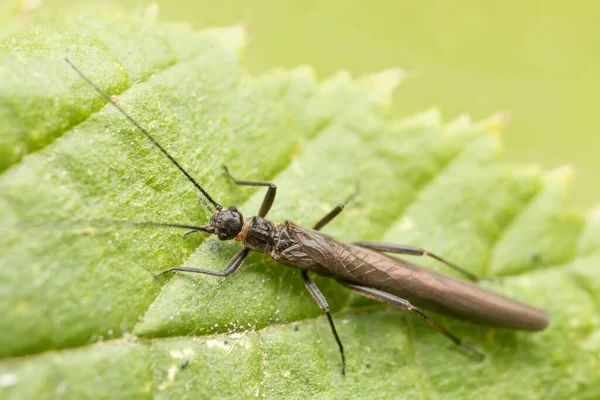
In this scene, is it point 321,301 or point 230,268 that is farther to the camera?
point 321,301

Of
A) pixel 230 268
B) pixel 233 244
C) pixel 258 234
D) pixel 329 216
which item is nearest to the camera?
pixel 230 268

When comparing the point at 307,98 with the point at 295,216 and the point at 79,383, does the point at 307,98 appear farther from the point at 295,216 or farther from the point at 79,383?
the point at 79,383

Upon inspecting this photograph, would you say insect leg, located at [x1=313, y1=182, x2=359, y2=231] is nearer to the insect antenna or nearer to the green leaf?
the green leaf

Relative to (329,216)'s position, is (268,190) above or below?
below

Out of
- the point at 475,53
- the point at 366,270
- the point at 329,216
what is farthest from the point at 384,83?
the point at 475,53

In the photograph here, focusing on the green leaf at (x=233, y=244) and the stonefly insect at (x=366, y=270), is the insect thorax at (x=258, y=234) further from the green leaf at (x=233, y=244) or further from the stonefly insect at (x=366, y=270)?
the green leaf at (x=233, y=244)

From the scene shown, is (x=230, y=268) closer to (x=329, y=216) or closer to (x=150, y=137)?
(x=329, y=216)
